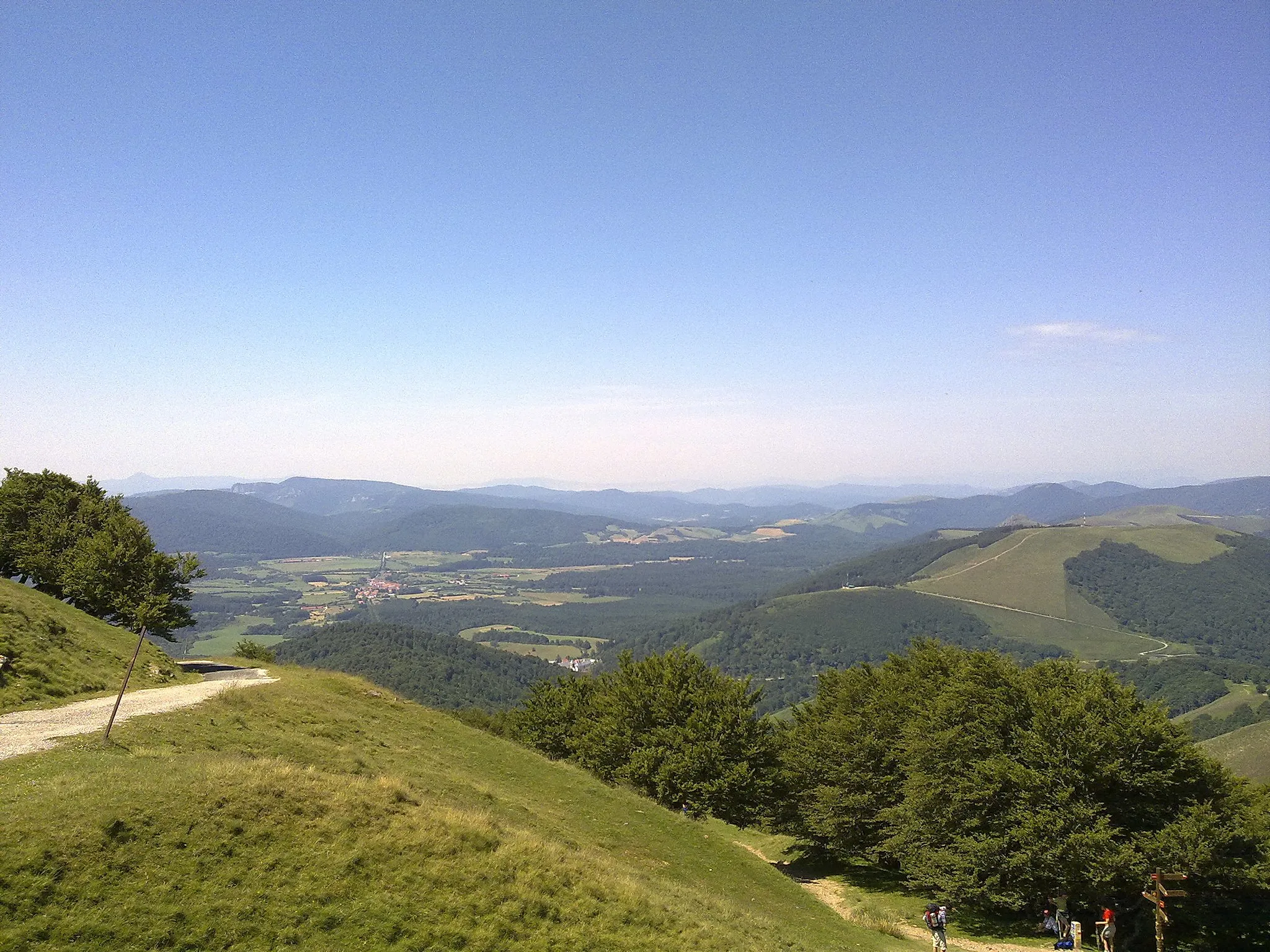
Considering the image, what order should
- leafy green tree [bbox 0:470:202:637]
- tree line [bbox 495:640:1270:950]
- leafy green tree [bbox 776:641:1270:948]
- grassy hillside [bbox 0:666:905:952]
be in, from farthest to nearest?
leafy green tree [bbox 0:470:202:637] < tree line [bbox 495:640:1270:950] < leafy green tree [bbox 776:641:1270:948] < grassy hillside [bbox 0:666:905:952]

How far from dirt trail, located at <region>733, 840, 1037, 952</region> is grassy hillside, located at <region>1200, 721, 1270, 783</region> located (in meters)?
103

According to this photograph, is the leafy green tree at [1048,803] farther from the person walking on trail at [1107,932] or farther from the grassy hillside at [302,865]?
the grassy hillside at [302,865]

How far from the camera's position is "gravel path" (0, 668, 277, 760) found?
20.9 meters

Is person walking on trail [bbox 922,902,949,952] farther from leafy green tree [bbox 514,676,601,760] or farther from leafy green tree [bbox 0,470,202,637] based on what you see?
leafy green tree [bbox 0,470,202,637]

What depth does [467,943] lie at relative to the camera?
50.0ft

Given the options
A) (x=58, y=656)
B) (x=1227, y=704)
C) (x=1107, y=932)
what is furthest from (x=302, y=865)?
(x=1227, y=704)

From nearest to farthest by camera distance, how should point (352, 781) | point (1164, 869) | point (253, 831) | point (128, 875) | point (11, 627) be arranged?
point (128, 875) < point (253, 831) < point (352, 781) < point (1164, 869) < point (11, 627)

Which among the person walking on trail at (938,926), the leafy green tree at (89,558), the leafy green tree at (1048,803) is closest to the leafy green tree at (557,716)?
the leafy green tree at (1048,803)

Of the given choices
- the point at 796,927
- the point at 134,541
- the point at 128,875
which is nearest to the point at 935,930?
the point at 796,927

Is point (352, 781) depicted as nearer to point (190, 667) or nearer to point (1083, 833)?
point (1083, 833)

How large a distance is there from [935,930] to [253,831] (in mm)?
24999

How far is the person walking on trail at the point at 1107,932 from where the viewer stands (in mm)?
25828

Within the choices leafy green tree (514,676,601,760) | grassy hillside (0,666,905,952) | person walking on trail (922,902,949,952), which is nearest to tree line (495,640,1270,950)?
person walking on trail (922,902,949,952)

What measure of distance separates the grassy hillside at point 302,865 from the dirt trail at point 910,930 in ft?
9.32
